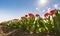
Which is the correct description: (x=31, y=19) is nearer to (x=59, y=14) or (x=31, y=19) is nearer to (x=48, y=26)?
(x=48, y=26)

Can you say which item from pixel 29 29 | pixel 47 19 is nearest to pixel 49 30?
pixel 47 19

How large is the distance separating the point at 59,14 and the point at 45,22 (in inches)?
37.9

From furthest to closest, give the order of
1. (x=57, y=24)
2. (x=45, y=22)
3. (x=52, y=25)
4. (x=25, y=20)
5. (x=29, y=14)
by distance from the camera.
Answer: (x=25, y=20) → (x=29, y=14) → (x=45, y=22) → (x=52, y=25) → (x=57, y=24)

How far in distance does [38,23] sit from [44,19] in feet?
0.94

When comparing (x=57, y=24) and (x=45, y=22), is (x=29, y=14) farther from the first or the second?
(x=57, y=24)

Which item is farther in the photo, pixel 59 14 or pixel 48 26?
pixel 48 26

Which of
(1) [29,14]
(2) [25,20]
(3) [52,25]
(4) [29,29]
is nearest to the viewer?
(3) [52,25]

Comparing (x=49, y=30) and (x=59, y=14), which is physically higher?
(x=59, y=14)

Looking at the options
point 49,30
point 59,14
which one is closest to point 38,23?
point 49,30

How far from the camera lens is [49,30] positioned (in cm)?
696

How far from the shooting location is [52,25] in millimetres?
6953

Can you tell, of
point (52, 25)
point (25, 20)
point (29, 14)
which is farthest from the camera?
point (25, 20)

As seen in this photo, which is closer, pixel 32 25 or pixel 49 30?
pixel 49 30

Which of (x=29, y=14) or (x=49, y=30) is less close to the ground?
(x=29, y=14)
